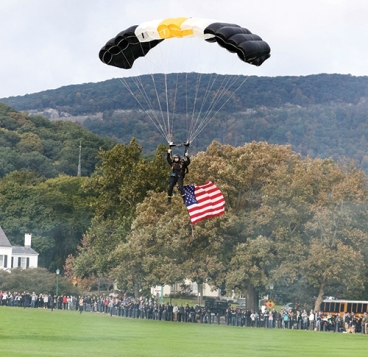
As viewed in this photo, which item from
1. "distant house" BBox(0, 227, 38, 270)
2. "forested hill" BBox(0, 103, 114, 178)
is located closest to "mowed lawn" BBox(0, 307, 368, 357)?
"distant house" BBox(0, 227, 38, 270)

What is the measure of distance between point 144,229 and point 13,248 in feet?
168

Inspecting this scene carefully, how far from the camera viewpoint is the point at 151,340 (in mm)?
40125

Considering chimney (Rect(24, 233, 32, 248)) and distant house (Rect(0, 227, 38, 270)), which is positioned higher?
chimney (Rect(24, 233, 32, 248))

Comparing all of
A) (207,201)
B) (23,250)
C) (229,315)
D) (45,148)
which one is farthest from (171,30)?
(45,148)

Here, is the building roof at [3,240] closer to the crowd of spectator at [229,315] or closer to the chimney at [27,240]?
the chimney at [27,240]

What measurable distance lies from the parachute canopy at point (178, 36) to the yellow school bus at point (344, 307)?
30621mm

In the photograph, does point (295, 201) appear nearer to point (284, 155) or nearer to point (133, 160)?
point (284, 155)

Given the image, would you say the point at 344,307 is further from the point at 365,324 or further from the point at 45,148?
the point at 45,148

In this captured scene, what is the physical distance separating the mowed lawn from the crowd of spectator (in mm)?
2961

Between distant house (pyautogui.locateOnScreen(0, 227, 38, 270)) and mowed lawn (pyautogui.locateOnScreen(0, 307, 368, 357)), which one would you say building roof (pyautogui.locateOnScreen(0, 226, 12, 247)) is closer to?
distant house (pyautogui.locateOnScreen(0, 227, 38, 270))

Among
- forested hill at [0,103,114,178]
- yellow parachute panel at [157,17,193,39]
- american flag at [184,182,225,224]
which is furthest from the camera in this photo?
forested hill at [0,103,114,178]

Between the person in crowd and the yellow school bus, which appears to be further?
the yellow school bus

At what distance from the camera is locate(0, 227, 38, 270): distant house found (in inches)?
4587

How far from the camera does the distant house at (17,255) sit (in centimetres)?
11650
